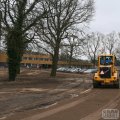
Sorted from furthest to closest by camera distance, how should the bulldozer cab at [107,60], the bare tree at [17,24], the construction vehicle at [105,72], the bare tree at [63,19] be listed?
1. the bare tree at [63,19]
2. the bare tree at [17,24]
3. the bulldozer cab at [107,60]
4. the construction vehicle at [105,72]

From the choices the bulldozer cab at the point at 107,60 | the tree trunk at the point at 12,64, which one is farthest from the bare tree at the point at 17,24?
the bulldozer cab at the point at 107,60

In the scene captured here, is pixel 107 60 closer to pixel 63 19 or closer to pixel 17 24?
pixel 17 24

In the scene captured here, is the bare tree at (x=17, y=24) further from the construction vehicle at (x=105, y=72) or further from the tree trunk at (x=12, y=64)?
the construction vehicle at (x=105, y=72)

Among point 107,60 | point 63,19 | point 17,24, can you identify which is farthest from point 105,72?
point 63,19

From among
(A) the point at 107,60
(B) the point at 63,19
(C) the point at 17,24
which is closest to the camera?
(A) the point at 107,60

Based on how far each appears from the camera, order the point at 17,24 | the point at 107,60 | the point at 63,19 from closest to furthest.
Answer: the point at 107,60
the point at 17,24
the point at 63,19

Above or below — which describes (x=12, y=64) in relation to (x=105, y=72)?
above

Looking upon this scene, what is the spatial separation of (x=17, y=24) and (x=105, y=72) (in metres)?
12.9

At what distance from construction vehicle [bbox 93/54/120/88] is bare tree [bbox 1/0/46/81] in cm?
1118

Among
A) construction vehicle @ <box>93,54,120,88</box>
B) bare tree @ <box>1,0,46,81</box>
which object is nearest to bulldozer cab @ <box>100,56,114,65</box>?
construction vehicle @ <box>93,54,120,88</box>

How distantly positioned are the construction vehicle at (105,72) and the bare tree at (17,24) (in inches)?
440

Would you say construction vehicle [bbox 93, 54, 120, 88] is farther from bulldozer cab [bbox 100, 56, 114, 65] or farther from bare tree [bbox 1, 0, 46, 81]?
bare tree [bbox 1, 0, 46, 81]

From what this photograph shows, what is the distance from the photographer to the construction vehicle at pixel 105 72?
37969 millimetres

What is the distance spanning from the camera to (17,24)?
46031 millimetres
